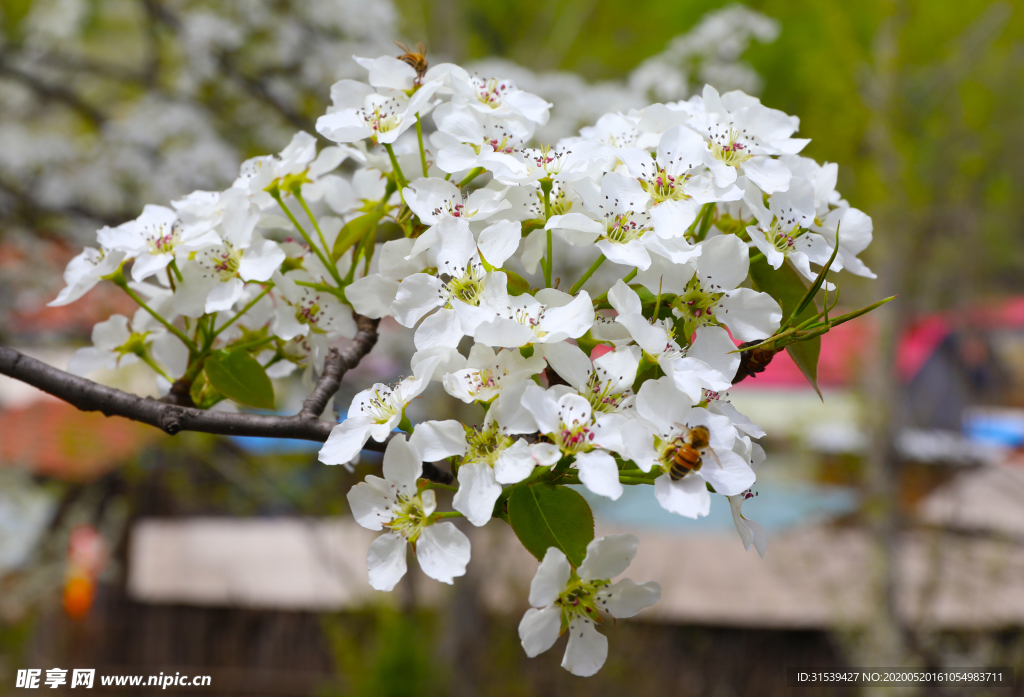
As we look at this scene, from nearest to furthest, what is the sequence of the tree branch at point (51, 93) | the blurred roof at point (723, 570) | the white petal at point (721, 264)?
the white petal at point (721, 264)
the tree branch at point (51, 93)
the blurred roof at point (723, 570)

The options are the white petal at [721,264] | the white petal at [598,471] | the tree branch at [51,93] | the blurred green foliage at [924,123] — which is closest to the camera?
the white petal at [598,471]

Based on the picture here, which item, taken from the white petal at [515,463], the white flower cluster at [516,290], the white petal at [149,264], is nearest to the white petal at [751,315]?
the white flower cluster at [516,290]

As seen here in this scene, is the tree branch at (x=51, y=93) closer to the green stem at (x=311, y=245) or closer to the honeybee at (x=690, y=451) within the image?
the green stem at (x=311, y=245)

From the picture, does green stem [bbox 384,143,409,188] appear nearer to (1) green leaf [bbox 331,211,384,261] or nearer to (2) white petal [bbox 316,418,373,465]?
(1) green leaf [bbox 331,211,384,261]

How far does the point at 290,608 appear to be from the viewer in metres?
4.35

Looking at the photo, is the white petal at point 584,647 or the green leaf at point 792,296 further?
the green leaf at point 792,296

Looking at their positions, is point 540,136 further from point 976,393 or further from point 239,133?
point 976,393

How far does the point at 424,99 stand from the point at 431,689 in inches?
143

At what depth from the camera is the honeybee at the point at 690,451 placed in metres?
0.51

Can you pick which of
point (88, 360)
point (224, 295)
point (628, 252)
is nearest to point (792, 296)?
point (628, 252)

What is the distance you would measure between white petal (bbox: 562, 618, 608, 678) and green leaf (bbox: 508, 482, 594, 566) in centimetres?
6

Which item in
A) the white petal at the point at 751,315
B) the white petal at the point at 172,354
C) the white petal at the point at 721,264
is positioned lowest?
the white petal at the point at 751,315

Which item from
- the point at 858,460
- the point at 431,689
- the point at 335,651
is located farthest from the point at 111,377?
the point at 858,460

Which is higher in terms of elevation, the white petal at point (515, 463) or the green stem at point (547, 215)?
the green stem at point (547, 215)
